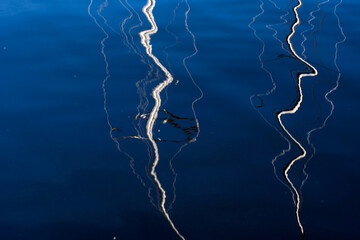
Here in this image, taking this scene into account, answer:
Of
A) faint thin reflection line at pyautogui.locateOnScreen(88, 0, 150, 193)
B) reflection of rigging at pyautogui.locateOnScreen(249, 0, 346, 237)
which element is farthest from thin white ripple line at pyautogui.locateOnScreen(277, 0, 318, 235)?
faint thin reflection line at pyautogui.locateOnScreen(88, 0, 150, 193)

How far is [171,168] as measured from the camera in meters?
2.83

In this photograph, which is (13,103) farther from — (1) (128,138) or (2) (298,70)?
(2) (298,70)

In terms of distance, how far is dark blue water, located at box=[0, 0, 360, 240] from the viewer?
8.06 ft

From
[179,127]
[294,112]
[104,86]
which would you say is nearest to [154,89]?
[104,86]

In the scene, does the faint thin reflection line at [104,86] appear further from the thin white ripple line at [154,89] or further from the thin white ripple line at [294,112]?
the thin white ripple line at [294,112]

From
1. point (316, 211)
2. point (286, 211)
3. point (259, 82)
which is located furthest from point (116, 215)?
point (259, 82)

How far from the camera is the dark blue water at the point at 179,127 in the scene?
8.06 feet

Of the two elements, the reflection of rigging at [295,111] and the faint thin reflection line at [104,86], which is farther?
the faint thin reflection line at [104,86]

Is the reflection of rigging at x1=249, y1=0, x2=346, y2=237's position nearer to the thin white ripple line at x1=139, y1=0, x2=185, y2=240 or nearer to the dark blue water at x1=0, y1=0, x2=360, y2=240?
the dark blue water at x1=0, y1=0, x2=360, y2=240

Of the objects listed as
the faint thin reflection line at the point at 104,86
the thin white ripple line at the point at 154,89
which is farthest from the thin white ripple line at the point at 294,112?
the faint thin reflection line at the point at 104,86

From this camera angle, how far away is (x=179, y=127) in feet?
10.5

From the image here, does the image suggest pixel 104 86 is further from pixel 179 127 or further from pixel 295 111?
pixel 295 111

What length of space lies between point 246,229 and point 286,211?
0.87 feet

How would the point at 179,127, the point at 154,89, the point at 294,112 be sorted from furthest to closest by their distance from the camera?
1. the point at 154,89
2. the point at 294,112
3. the point at 179,127
